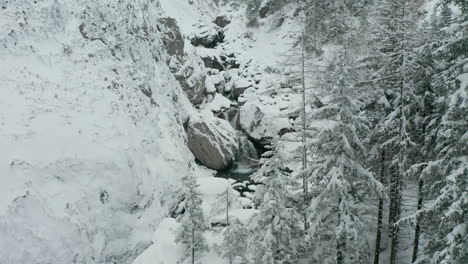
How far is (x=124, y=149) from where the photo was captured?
23406 millimetres

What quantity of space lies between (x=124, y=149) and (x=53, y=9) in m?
12.1

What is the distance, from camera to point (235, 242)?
1766 cm

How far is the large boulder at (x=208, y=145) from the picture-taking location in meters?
33.7

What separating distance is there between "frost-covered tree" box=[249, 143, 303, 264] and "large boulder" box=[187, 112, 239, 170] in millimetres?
18076

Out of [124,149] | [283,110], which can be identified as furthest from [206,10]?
[124,149]

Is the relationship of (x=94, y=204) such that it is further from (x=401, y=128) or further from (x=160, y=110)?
(x=401, y=128)

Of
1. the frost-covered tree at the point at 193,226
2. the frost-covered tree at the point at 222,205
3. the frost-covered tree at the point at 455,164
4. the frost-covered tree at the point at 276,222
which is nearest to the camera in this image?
the frost-covered tree at the point at 455,164

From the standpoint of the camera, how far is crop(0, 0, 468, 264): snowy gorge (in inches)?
561

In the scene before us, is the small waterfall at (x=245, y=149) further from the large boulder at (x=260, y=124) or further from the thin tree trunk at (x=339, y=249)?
the thin tree trunk at (x=339, y=249)

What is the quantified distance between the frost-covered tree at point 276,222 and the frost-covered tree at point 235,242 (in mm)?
1959

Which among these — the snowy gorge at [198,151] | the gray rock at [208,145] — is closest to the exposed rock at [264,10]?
the snowy gorge at [198,151]

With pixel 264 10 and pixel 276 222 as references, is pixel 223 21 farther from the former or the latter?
pixel 276 222

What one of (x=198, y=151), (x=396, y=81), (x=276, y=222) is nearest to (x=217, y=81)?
(x=198, y=151)

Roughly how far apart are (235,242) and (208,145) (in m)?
16.7
